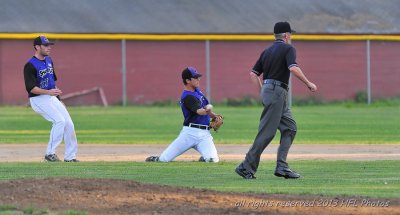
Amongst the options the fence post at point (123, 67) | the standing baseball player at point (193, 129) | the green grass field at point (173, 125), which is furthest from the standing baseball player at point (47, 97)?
the fence post at point (123, 67)

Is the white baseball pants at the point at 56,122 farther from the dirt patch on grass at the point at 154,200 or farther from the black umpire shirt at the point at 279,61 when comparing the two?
the dirt patch on grass at the point at 154,200

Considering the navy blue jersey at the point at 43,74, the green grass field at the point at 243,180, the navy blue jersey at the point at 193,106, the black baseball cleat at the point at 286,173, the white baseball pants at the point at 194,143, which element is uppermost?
the navy blue jersey at the point at 43,74

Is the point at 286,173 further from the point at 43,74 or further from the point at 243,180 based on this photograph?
the point at 43,74

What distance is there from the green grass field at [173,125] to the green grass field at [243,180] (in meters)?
7.21

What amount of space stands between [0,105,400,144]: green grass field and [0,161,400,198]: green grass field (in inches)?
284

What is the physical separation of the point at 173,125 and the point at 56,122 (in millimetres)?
13197

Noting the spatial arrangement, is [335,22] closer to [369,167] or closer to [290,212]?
[369,167]

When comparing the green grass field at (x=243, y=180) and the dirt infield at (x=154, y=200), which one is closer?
the dirt infield at (x=154, y=200)

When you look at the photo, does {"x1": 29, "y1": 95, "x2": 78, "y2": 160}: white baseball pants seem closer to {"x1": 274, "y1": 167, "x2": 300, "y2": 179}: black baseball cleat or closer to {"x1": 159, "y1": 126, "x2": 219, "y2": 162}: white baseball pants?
{"x1": 159, "y1": 126, "x2": 219, "y2": 162}: white baseball pants

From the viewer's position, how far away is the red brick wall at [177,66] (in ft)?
143

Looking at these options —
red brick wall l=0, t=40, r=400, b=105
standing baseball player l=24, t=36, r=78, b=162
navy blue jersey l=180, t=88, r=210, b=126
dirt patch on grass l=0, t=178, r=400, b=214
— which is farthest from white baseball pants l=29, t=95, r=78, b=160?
red brick wall l=0, t=40, r=400, b=105

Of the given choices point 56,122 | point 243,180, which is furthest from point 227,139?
point 243,180

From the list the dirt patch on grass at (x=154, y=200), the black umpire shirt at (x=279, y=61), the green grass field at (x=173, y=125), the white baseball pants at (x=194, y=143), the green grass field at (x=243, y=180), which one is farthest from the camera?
the green grass field at (x=173, y=125)

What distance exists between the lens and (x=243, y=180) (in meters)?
14.2
